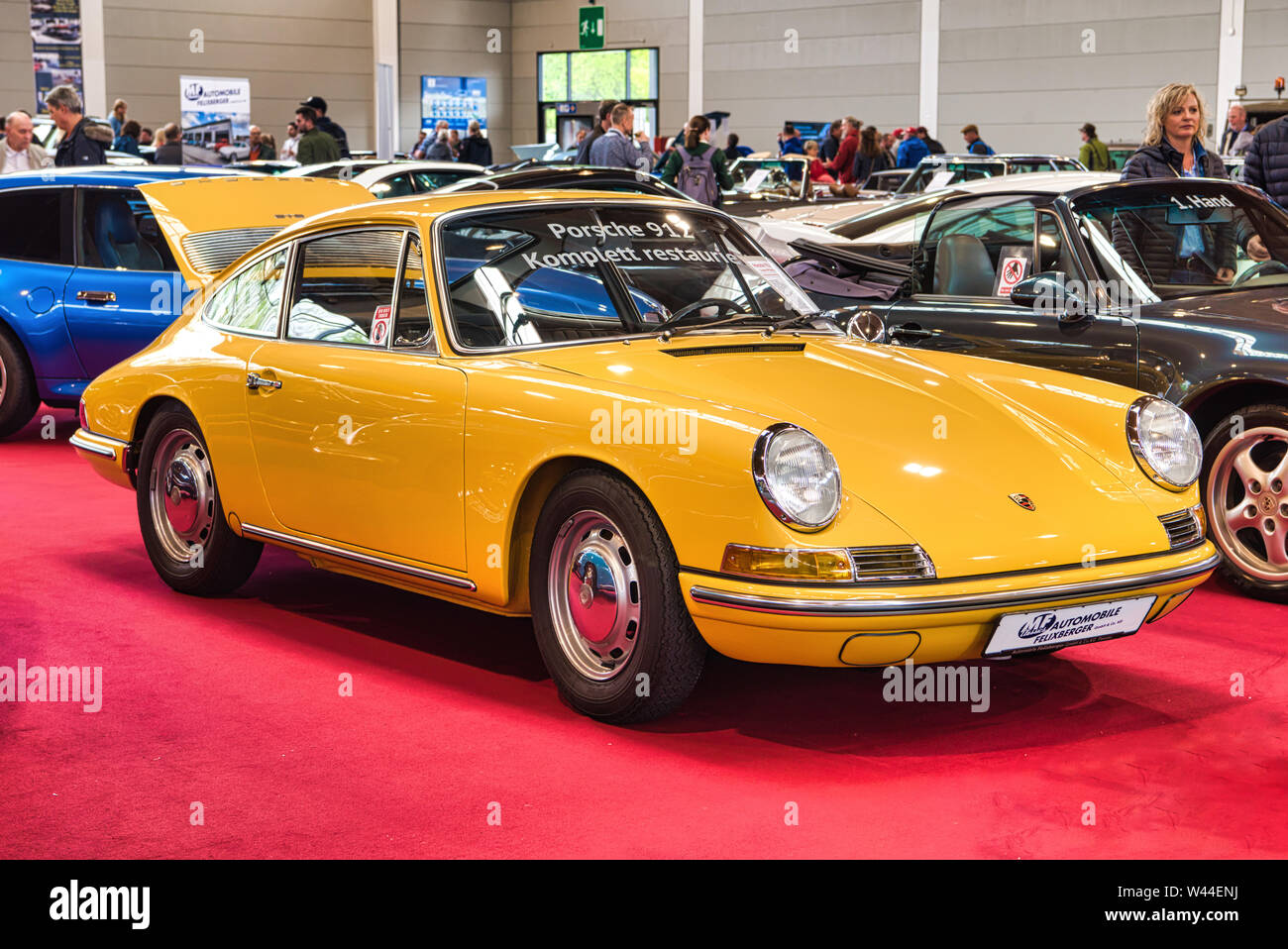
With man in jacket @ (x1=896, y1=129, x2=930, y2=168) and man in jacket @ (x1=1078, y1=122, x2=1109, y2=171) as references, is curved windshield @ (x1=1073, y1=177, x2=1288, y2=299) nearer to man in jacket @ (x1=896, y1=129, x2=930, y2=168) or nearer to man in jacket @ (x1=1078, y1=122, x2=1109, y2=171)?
man in jacket @ (x1=896, y1=129, x2=930, y2=168)

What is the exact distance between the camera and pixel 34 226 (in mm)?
8820

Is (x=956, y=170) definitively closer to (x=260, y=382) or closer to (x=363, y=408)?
(x=260, y=382)

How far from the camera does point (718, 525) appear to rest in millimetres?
3715

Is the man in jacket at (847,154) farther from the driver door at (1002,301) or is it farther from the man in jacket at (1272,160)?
the driver door at (1002,301)

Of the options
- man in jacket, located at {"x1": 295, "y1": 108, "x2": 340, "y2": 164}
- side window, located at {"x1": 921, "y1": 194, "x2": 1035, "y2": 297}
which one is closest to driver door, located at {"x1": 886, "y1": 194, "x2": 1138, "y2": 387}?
side window, located at {"x1": 921, "y1": 194, "x2": 1035, "y2": 297}

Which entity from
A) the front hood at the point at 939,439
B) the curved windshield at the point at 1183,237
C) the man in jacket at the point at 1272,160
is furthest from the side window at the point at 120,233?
the man in jacket at the point at 1272,160

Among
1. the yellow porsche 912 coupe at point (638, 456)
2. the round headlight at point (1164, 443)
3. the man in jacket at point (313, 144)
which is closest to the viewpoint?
the yellow porsche 912 coupe at point (638, 456)

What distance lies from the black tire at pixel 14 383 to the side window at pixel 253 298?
3658 millimetres

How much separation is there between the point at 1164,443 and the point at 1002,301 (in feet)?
6.92

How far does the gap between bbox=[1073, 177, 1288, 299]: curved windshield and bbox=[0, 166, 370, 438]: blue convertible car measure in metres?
4.05

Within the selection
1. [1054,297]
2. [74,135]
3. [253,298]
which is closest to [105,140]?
[74,135]

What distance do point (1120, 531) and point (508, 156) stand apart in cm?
3533

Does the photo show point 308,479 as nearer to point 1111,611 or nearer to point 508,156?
point 1111,611

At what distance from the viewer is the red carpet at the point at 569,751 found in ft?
11.2
